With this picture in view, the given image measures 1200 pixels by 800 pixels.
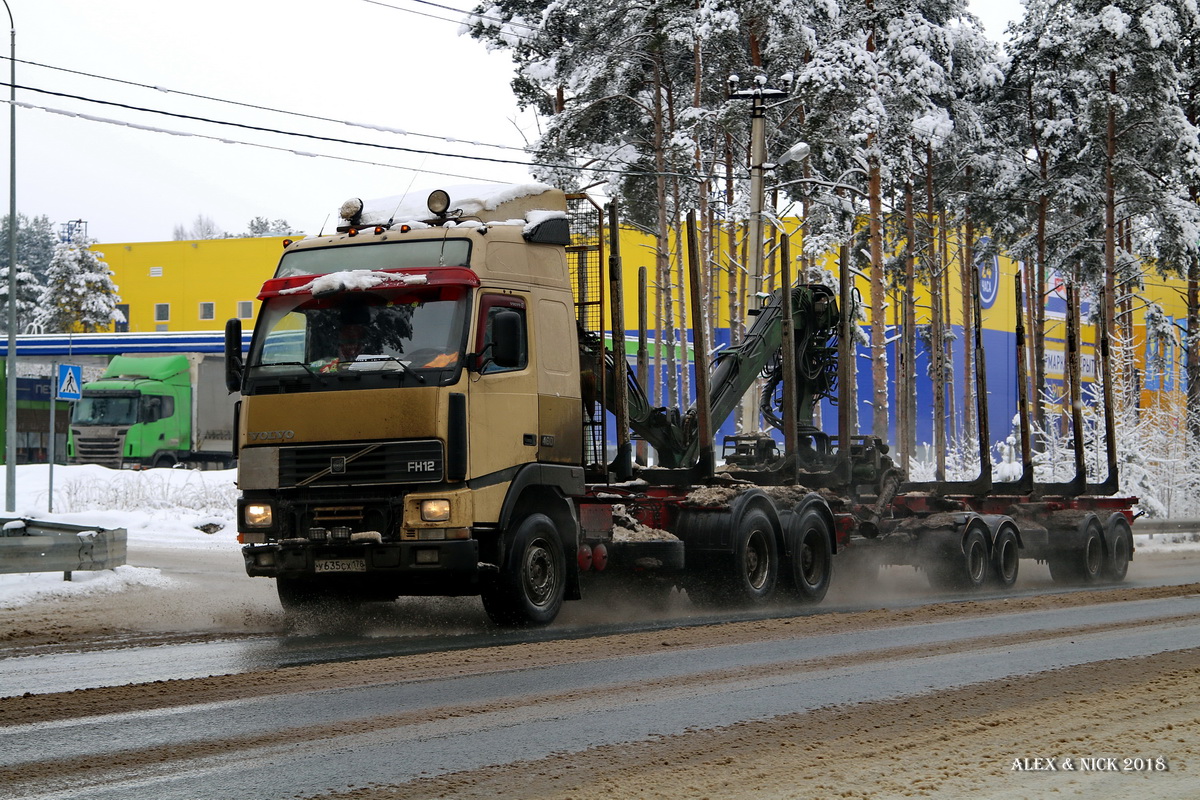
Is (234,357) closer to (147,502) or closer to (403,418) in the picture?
(403,418)

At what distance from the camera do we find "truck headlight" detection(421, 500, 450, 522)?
11.0 meters

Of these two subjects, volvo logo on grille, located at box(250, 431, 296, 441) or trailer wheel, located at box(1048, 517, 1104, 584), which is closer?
volvo logo on grille, located at box(250, 431, 296, 441)

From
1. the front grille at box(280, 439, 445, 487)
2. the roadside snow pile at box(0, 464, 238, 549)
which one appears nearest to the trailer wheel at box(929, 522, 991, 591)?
the front grille at box(280, 439, 445, 487)

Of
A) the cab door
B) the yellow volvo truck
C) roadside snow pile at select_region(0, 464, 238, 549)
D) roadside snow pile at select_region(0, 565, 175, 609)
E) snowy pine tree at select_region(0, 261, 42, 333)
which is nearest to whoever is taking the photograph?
the yellow volvo truck

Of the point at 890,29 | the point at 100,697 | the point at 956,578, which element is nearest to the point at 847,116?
the point at 890,29

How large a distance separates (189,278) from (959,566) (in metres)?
57.3

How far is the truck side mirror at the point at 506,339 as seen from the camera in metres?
11.4

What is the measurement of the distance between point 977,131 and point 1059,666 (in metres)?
35.9

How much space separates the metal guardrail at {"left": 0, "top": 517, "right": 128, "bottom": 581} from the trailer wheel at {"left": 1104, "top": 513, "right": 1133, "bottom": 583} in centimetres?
1516

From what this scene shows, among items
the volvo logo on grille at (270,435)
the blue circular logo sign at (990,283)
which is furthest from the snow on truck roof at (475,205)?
the blue circular logo sign at (990,283)

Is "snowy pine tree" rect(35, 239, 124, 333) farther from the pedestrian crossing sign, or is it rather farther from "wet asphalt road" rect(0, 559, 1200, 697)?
"wet asphalt road" rect(0, 559, 1200, 697)

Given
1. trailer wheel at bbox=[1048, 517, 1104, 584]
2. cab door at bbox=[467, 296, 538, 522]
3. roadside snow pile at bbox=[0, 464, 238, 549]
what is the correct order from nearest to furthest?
cab door at bbox=[467, 296, 538, 522] < trailer wheel at bbox=[1048, 517, 1104, 584] < roadside snow pile at bbox=[0, 464, 238, 549]

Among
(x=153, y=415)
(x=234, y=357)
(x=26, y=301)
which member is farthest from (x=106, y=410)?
(x=26, y=301)

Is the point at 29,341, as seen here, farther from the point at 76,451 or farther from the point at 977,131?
the point at 977,131
